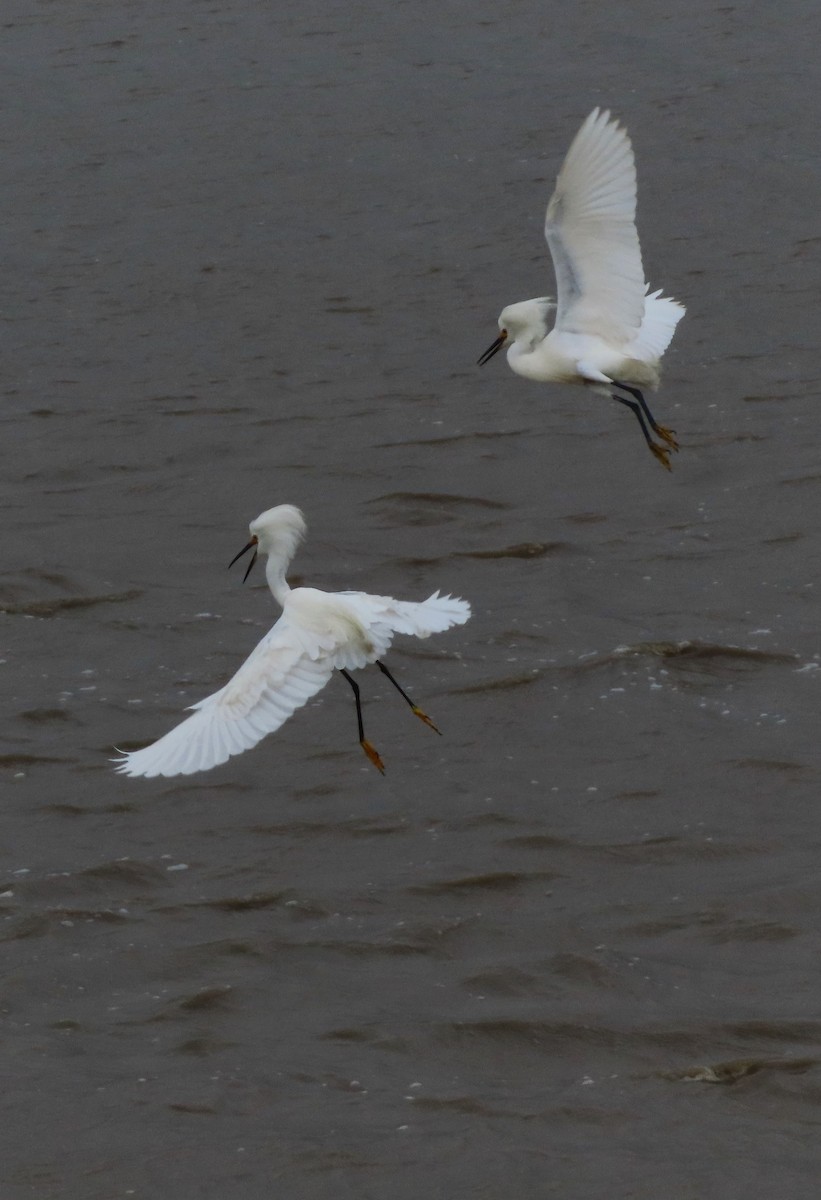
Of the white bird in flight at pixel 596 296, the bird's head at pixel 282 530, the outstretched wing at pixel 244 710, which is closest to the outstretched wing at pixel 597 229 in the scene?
the white bird in flight at pixel 596 296

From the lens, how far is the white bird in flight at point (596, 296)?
7203 millimetres

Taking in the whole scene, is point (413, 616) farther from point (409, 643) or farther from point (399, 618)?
point (409, 643)

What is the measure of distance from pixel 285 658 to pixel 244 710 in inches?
12.1

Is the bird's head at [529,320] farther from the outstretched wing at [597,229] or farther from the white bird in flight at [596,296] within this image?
the outstretched wing at [597,229]

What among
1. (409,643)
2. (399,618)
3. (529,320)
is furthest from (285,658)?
(529,320)

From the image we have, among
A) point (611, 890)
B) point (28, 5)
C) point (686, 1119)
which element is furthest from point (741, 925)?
point (28, 5)

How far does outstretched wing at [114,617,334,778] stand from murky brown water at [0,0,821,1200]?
2.97ft

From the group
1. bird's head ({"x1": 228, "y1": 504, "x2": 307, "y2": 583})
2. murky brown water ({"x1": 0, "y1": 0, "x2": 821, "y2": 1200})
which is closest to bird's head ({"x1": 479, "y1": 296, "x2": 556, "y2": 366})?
murky brown water ({"x1": 0, "y1": 0, "x2": 821, "y2": 1200})

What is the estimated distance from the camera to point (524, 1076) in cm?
537

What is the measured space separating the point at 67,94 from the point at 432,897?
9.47 meters

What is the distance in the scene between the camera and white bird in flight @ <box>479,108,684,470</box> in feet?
23.6

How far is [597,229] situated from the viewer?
731 centimetres

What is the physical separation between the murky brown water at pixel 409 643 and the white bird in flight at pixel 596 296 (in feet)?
3.42

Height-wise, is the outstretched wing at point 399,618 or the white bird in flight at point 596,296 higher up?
the white bird in flight at point 596,296
